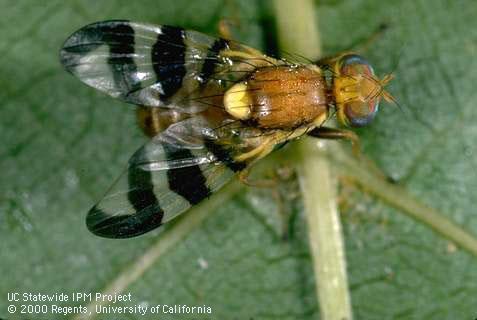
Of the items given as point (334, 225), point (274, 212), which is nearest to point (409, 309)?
point (334, 225)

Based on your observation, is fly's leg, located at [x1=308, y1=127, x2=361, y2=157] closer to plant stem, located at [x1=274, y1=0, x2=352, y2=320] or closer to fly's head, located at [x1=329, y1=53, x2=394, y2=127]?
fly's head, located at [x1=329, y1=53, x2=394, y2=127]

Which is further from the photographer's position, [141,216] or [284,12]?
[284,12]

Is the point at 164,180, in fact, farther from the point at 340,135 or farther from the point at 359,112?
the point at 359,112

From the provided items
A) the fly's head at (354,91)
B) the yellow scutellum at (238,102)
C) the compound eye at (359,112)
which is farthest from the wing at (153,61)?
the compound eye at (359,112)

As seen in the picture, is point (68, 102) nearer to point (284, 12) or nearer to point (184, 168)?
point (184, 168)

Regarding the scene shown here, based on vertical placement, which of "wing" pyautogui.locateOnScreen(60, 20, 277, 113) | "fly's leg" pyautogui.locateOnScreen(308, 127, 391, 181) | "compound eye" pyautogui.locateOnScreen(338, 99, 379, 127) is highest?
"wing" pyautogui.locateOnScreen(60, 20, 277, 113)

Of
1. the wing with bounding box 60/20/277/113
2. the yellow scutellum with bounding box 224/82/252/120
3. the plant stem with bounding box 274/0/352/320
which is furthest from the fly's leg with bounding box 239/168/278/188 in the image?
the wing with bounding box 60/20/277/113
